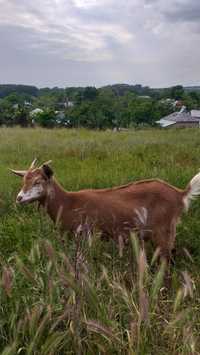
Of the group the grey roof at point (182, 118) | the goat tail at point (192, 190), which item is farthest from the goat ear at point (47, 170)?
the grey roof at point (182, 118)

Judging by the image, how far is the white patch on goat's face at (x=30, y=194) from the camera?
5.49 m

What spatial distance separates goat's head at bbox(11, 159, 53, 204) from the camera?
552 cm

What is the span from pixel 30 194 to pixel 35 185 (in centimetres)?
11

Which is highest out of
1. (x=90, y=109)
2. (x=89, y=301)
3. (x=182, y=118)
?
(x=89, y=301)

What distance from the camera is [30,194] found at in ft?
18.1

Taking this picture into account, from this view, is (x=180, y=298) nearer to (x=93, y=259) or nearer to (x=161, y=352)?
(x=161, y=352)

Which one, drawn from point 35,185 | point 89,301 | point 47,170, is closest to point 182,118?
point 47,170

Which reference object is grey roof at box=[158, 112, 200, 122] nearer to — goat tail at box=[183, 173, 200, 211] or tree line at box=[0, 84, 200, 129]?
tree line at box=[0, 84, 200, 129]

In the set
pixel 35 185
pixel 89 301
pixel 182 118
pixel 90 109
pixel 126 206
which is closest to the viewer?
pixel 89 301

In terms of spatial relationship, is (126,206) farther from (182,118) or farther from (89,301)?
(182,118)

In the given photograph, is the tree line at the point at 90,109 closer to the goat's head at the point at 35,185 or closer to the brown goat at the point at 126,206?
the goat's head at the point at 35,185

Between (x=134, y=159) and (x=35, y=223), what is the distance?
5245 mm

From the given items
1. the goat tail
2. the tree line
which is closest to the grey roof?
the tree line

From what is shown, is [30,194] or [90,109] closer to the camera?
[30,194]
